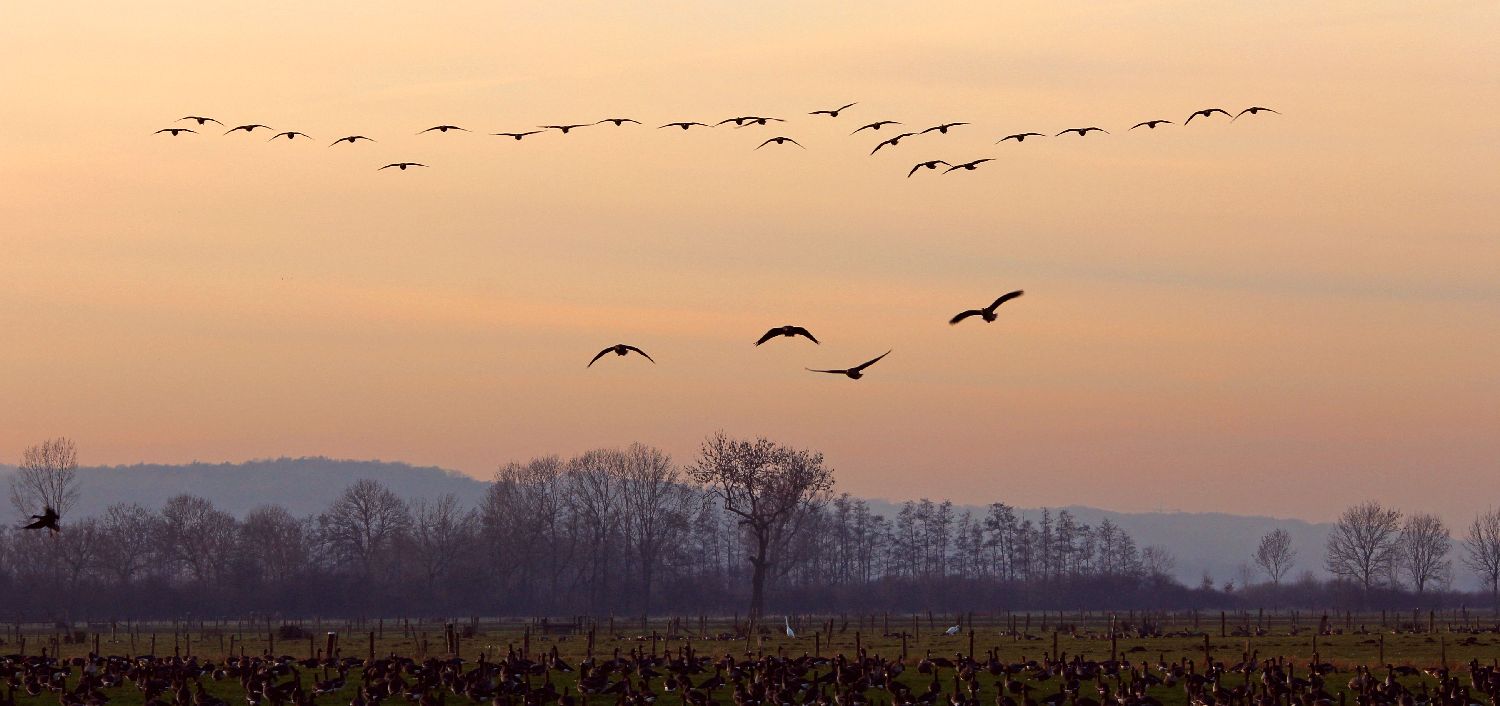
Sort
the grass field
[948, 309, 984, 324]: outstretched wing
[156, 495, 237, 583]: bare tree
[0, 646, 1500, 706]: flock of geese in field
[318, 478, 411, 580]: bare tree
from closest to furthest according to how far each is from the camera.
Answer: [948, 309, 984, 324]: outstretched wing, [0, 646, 1500, 706]: flock of geese in field, the grass field, [156, 495, 237, 583]: bare tree, [318, 478, 411, 580]: bare tree

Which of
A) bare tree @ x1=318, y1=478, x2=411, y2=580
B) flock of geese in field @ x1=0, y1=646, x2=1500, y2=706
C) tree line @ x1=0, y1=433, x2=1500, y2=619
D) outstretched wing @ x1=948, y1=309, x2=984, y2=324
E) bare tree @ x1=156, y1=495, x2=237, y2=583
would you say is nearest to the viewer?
outstretched wing @ x1=948, y1=309, x2=984, y2=324

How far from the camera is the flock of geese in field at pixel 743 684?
4741 centimetres

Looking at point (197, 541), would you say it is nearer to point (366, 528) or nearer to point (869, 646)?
point (366, 528)

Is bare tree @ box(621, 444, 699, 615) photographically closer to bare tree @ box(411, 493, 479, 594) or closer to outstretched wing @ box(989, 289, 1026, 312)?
bare tree @ box(411, 493, 479, 594)

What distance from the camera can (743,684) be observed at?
4950cm

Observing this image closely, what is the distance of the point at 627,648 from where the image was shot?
79438mm

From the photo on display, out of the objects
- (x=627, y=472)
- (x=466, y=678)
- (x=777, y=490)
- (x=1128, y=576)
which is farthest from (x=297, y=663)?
(x=1128, y=576)

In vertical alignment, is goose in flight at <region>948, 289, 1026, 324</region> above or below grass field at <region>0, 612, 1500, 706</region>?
above

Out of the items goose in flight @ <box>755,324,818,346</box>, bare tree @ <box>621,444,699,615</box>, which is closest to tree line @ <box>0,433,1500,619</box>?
bare tree @ <box>621,444,699,615</box>

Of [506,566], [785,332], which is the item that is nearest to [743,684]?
[785,332]

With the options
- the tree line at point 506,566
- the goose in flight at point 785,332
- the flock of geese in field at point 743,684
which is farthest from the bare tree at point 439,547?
the goose in flight at point 785,332

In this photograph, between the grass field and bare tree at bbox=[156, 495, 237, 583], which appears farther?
bare tree at bbox=[156, 495, 237, 583]

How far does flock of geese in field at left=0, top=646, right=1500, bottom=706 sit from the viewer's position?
1866 inches

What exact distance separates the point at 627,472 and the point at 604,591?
18010 millimetres
